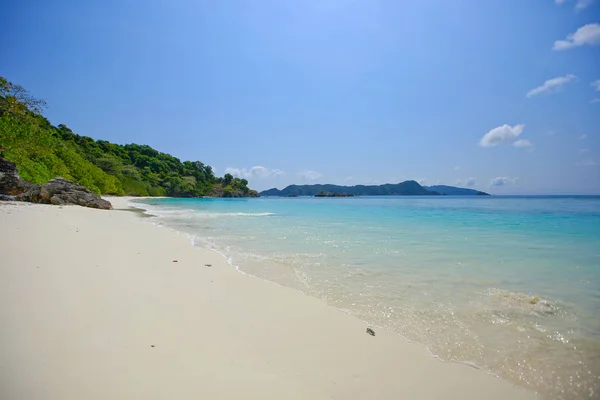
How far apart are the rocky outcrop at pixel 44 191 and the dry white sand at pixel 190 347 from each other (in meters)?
16.9

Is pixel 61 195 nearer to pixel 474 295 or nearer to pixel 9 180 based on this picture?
pixel 9 180

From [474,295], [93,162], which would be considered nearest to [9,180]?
[474,295]

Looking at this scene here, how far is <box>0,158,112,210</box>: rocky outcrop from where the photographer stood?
52.9 feet

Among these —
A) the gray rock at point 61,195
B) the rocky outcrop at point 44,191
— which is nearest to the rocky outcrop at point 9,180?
the rocky outcrop at point 44,191

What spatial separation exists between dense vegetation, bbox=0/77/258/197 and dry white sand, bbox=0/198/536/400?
20.8 meters

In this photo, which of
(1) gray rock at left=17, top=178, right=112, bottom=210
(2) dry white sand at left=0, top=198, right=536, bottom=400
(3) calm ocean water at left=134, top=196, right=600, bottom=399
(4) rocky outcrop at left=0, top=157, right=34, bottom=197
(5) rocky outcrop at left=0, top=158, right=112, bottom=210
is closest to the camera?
(2) dry white sand at left=0, top=198, right=536, bottom=400

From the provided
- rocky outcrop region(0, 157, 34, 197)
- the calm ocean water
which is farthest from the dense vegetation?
the calm ocean water

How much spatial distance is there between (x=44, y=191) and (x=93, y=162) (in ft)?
220

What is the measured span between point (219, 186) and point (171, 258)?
129 metres

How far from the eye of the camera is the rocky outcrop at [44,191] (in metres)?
16.1

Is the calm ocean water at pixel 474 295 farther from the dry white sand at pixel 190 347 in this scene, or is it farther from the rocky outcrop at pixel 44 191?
the rocky outcrop at pixel 44 191

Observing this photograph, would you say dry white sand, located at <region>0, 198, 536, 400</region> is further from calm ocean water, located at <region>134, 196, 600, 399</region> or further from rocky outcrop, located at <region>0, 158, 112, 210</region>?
rocky outcrop, located at <region>0, 158, 112, 210</region>

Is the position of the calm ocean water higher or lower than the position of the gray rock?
lower

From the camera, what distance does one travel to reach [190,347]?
8.49 ft
